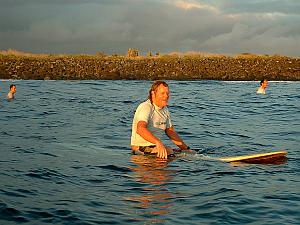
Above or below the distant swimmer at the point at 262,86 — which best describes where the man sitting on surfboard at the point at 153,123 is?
below

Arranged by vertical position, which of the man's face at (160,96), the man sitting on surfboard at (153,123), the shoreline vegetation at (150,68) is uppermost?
the shoreline vegetation at (150,68)

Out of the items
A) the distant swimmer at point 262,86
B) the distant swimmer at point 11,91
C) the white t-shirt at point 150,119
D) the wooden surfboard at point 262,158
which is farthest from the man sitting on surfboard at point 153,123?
the distant swimmer at point 262,86

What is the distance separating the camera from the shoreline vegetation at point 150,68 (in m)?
55.7

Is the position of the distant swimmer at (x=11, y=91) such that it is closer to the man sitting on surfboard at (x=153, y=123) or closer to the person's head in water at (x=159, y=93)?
the man sitting on surfboard at (x=153, y=123)

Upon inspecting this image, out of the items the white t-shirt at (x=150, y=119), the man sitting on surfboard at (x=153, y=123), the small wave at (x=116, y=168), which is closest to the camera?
the small wave at (x=116, y=168)

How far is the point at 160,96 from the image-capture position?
1088cm

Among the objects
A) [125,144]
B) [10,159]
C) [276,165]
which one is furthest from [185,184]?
[125,144]

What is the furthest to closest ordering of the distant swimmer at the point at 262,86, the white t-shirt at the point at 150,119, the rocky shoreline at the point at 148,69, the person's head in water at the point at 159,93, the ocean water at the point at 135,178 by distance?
the rocky shoreline at the point at 148,69 → the distant swimmer at the point at 262,86 → the white t-shirt at the point at 150,119 → the person's head in water at the point at 159,93 → the ocean water at the point at 135,178

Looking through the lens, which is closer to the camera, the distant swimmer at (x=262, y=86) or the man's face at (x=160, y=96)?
the man's face at (x=160, y=96)

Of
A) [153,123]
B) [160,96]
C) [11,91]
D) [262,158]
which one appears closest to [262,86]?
[11,91]

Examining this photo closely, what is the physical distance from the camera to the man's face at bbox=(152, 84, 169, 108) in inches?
424

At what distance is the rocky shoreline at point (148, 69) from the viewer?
5566 cm

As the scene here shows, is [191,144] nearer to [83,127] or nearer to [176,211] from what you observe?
[83,127]

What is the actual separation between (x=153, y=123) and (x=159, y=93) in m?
0.74
